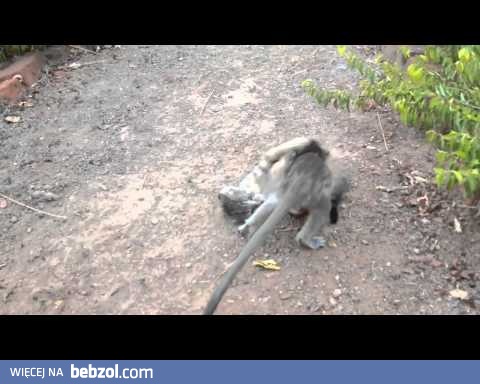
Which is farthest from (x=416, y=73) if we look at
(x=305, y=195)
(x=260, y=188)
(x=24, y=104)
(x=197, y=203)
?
(x=24, y=104)

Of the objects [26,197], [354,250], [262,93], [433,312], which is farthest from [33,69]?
[433,312]

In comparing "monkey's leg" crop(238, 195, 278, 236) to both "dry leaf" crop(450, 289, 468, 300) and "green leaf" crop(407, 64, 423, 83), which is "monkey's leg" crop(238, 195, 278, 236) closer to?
"green leaf" crop(407, 64, 423, 83)

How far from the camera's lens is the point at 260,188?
468 centimetres

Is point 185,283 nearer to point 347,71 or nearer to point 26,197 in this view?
point 26,197

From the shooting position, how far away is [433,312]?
12.5 ft

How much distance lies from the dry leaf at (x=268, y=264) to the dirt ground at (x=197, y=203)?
0.05m

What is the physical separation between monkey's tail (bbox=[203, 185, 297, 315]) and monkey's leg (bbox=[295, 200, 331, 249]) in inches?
A: 13.8

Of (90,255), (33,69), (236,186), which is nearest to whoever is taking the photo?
(90,255)

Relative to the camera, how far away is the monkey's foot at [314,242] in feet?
14.1

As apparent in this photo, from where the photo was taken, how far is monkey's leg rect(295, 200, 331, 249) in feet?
14.1

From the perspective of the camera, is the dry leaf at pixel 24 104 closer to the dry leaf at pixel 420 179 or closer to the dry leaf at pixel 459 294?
the dry leaf at pixel 420 179

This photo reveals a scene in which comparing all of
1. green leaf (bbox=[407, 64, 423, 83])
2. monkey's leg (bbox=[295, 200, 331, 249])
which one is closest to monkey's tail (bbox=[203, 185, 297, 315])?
monkey's leg (bbox=[295, 200, 331, 249])

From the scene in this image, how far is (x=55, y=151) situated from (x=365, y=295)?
374 centimetres

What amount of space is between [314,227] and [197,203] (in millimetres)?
1178
